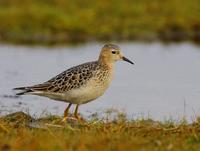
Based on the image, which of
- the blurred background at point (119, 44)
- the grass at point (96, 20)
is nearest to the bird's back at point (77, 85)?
the blurred background at point (119, 44)

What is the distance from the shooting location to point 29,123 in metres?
8.84

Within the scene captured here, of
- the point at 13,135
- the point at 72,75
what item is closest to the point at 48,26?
the point at 72,75

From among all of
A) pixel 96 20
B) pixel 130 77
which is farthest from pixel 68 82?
pixel 96 20

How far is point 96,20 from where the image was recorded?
883 inches

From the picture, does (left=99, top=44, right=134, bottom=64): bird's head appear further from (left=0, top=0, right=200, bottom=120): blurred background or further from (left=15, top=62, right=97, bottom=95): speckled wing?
(left=0, top=0, right=200, bottom=120): blurred background

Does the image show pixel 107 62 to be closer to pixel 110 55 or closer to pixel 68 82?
pixel 110 55

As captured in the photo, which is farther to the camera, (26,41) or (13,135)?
(26,41)

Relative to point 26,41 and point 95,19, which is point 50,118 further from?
point 95,19

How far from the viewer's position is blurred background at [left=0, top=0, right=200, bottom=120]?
12070mm

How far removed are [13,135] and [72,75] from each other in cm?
237

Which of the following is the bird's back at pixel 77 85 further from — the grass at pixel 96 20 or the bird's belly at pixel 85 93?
the grass at pixel 96 20

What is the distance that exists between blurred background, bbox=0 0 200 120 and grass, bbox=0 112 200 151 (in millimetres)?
2088

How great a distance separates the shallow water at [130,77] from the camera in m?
11.5

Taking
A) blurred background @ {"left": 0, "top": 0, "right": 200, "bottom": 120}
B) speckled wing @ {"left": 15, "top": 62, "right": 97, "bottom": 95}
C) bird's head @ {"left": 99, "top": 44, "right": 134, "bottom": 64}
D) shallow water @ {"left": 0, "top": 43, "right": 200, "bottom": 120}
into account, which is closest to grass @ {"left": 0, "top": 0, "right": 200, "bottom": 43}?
blurred background @ {"left": 0, "top": 0, "right": 200, "bottom": 120}
